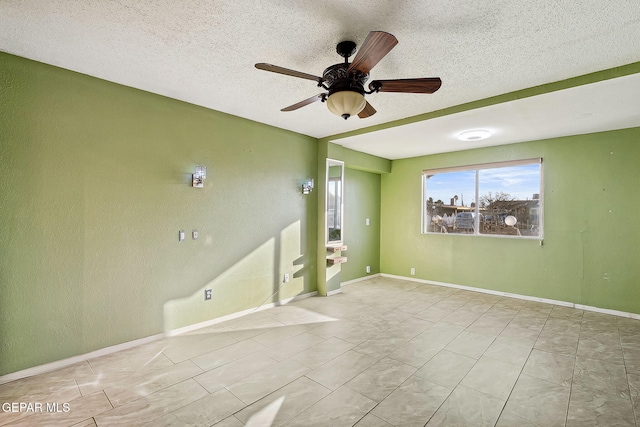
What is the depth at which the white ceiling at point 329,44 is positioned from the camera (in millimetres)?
1944

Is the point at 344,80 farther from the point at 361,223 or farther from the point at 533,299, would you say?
the point at 533,299

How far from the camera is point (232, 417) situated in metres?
2.04

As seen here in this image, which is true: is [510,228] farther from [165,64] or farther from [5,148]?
[5,148]

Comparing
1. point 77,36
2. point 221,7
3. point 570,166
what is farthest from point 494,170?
point 77,36

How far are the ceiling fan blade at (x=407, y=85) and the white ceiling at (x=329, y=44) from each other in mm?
357

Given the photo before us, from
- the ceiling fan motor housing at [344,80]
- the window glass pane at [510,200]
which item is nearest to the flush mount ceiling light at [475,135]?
the window glass pane at [510,200]

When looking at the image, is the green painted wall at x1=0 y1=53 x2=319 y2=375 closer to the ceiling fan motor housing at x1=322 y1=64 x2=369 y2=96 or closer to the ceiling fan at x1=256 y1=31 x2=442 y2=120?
the ceiling fan at x1=256 y1=31 x2=442 y2=120

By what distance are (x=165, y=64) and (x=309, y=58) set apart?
129 cm

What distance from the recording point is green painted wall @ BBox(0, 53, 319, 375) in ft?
8.40

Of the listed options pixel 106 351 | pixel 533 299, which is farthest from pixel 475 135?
pixel 106 351

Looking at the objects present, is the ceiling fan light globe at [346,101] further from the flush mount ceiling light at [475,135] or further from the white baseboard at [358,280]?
the white baseboard at [358,280]

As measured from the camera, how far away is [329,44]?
2.34 meters

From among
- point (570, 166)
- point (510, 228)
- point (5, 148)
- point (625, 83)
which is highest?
point (625, 83)

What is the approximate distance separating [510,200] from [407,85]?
401 centimetres
